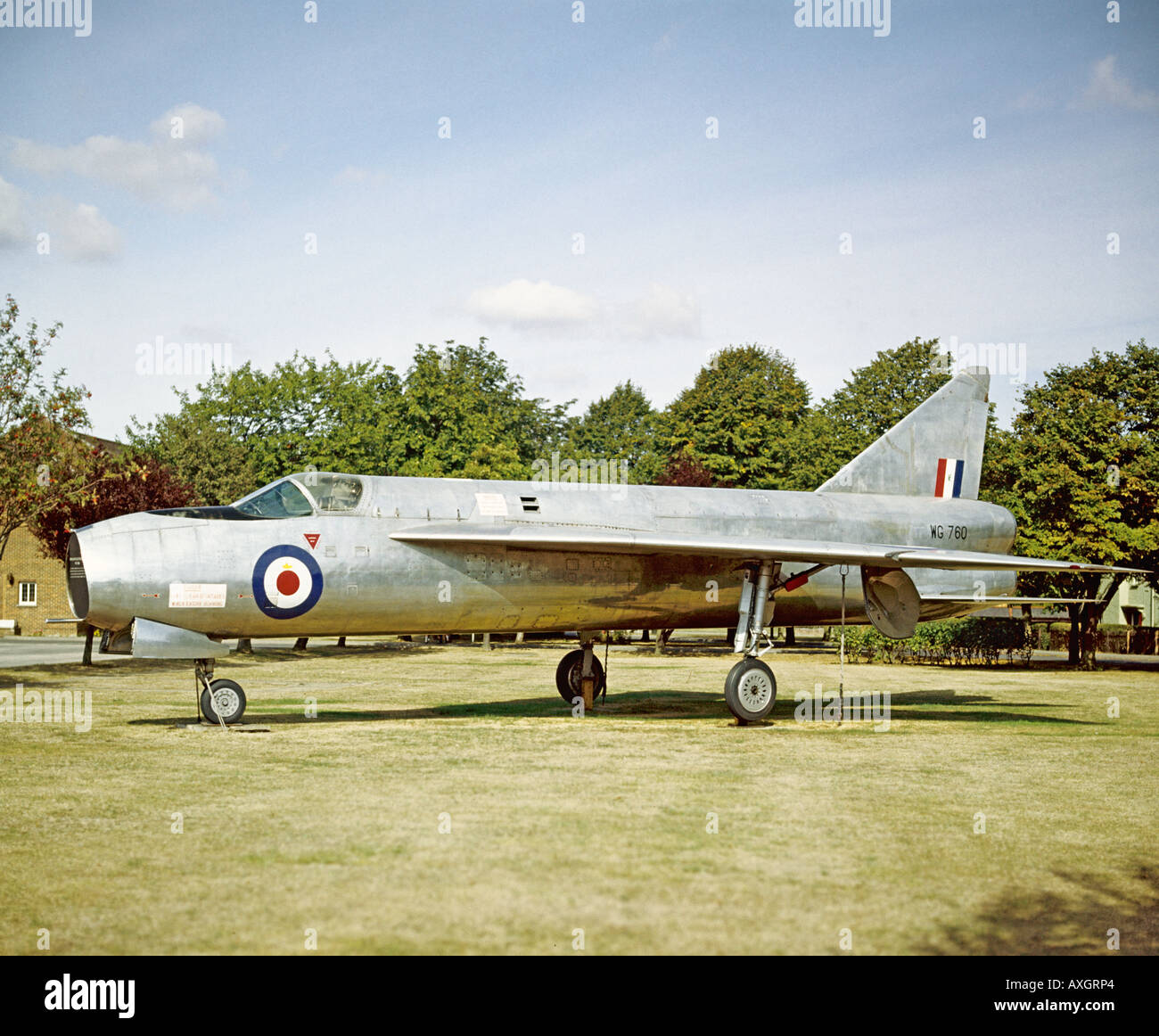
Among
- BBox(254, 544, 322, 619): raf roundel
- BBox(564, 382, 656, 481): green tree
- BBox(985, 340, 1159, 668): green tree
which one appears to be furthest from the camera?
BBox(564, 382, 656, 481): green tree

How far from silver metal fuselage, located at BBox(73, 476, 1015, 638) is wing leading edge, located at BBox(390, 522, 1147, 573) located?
0.17 m

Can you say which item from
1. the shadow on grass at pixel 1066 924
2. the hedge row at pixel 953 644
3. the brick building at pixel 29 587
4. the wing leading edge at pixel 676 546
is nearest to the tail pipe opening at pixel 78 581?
the wing leading edge at pixel 676 546

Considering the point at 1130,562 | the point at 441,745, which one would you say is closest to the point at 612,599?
the point at 441,745

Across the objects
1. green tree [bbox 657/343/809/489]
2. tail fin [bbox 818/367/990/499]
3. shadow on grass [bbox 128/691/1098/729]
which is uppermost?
green tree [bbox 657/343/809/489]

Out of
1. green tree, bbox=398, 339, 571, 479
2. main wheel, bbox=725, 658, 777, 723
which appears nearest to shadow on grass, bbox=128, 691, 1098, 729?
main wheel, bbox=725, 658, 777, 723

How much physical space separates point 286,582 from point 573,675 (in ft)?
18.7

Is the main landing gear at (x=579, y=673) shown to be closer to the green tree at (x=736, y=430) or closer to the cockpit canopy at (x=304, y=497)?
the cockpit canopy at (x=304, y=497)

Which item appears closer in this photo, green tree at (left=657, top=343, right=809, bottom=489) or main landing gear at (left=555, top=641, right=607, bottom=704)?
main landing gear at (left=555, top=641, right=607, bottom=704)

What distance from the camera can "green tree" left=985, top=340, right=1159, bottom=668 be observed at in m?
32.2

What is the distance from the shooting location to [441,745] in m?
12.4

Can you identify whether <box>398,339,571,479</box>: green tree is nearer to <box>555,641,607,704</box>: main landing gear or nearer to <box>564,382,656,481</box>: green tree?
<box>555,641,607,704</box>: main landing gear

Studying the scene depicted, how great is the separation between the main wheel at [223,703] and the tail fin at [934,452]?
1036 cm

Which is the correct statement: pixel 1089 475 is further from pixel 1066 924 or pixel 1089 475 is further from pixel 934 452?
pixel 1066 924

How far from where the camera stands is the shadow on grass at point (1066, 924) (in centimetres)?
557
